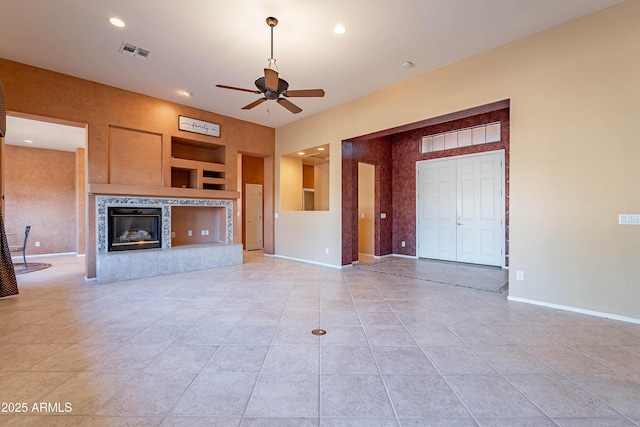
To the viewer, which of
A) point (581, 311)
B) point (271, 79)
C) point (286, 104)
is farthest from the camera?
point (286, 104)

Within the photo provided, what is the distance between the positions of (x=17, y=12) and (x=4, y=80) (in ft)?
5.52

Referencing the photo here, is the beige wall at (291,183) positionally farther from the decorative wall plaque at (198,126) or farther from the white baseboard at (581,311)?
the white baseboard at (581,311)

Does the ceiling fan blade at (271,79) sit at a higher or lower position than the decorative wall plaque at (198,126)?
lower

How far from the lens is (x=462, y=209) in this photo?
6359 mm

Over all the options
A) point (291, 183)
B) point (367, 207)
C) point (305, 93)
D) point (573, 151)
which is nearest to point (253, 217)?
point (291, 183)

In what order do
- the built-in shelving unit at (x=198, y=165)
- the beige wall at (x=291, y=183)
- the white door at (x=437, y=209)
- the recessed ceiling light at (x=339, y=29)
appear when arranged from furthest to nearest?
1. the beige wall at (x=291, y=183)
2. the white door at (x=437, y=209)
3. the built-in shelving unit at (x=198, y=165)
4. the recessed ceiling light at (x=339, y=29)

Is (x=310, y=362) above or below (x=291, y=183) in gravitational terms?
below

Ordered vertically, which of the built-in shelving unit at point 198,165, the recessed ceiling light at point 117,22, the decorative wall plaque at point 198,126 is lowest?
the built-in shelving unit at point 198,165

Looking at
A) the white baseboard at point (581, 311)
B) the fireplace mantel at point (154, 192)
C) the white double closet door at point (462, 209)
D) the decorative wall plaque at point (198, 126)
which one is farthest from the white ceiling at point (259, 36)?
the white baseboard at point (581, 311)

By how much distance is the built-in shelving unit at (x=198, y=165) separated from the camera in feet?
19.6

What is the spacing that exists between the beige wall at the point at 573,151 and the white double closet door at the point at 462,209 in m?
2.53

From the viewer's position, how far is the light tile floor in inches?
62.6

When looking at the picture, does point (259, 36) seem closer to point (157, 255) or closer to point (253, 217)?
point (157, 255)

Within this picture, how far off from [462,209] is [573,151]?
328 cm
